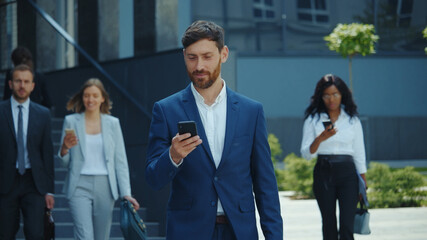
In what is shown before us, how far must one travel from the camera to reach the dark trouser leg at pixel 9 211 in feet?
20.7

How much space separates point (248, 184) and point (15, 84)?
373cm

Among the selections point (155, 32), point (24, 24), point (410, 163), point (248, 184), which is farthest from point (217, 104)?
point (410, 163)

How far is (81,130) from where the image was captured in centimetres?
678

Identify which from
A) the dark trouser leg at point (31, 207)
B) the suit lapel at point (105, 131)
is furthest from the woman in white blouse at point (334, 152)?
the dark trouser leg at point (31, 207)

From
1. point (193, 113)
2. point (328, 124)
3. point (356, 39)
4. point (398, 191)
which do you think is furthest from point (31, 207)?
point (356, 39)

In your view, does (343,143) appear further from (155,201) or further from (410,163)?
(410,163)

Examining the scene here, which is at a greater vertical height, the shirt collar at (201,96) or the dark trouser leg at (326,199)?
the shirt collar at (201,96)

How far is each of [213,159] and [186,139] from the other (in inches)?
13.1

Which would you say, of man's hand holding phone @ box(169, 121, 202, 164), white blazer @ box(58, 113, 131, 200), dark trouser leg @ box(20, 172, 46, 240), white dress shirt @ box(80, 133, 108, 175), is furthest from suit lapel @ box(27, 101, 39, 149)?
man's hand holding phone @ box(169, 121, 202, 164)

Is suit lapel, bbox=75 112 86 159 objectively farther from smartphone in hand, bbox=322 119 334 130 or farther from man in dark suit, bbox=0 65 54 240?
smartphone in hand, bbox=322 119 334 130

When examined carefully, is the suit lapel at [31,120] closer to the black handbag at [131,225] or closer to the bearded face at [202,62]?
the black handbag at [131,225]

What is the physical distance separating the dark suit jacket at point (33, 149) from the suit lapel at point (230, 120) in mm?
3440

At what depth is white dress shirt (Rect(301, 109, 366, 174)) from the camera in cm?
688

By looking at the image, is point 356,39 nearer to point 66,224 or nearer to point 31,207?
point 66,224
